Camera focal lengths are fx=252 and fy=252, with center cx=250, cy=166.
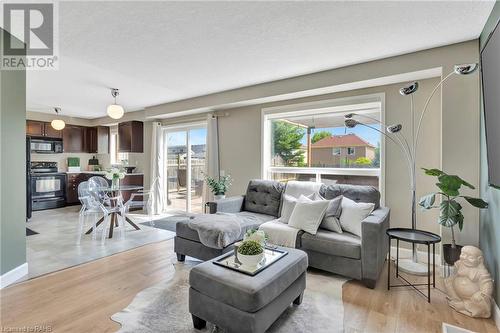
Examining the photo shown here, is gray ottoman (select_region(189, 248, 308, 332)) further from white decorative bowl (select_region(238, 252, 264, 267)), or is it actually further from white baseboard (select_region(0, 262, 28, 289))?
white baseboard (select_region(0, 262, 28, 289))

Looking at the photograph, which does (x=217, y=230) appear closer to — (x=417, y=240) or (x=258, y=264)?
(x=258, y=264)

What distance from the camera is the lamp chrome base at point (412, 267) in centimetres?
277

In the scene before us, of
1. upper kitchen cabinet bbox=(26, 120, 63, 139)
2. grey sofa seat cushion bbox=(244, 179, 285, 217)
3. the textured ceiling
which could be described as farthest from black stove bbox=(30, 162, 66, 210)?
grey sofa seat cushion bbox=(244, 179, 285, 217)

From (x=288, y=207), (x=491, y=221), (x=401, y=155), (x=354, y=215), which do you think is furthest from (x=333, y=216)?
(x=491, y=221)

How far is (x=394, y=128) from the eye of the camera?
111 inches

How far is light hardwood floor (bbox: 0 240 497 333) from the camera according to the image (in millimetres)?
1955

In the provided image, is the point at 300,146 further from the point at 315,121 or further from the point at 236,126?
the point at 236,126

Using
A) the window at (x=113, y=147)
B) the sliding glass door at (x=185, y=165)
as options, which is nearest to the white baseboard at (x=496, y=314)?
the sliding glass door at (x=185, y=165)

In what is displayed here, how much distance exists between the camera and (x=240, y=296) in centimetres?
163

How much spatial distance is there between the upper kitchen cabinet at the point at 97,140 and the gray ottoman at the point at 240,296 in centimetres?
695

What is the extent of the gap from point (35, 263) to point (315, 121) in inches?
168

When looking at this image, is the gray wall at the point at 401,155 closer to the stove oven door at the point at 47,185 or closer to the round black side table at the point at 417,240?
the round black side table at the point at 417,240

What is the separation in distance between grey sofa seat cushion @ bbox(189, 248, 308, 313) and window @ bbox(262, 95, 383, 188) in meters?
2.25

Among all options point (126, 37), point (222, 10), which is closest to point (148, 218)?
point (126, 37)
